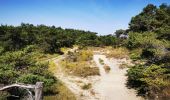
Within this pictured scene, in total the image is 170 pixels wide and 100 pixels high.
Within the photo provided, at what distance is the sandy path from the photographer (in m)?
18.3

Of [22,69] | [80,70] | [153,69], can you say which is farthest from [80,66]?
[22,69]

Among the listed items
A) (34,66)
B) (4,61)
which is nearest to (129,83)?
(34,66)

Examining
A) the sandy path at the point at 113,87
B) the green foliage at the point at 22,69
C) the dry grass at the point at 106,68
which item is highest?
the green foliage at the point at 22,69

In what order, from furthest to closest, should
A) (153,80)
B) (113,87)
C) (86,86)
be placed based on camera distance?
1. (113,87)
2. (86,86)
3. (153,80)

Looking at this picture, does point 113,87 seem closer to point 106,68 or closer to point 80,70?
point 80,70

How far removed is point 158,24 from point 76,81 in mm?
22006

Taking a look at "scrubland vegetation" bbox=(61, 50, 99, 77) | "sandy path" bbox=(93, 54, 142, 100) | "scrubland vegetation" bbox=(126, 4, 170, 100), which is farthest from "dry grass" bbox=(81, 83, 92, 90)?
"scrubland vegetation" bbox=(61, 50, 99, 77)

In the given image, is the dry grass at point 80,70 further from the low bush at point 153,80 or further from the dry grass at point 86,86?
the low bush at point 153,80

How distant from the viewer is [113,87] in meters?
21.0

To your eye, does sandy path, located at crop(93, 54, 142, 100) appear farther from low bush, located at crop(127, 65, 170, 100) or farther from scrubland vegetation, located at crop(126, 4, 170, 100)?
low bush, located at crop(127, 65, 170, 100)

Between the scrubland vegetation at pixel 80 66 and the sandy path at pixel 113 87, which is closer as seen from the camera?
the sandy path at pixel 113 87

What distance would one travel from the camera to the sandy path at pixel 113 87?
18327mm

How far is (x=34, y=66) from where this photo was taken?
17031 millimetres

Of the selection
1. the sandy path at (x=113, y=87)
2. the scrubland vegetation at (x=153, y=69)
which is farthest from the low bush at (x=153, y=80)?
the sandy path at (x=113, y=87)
